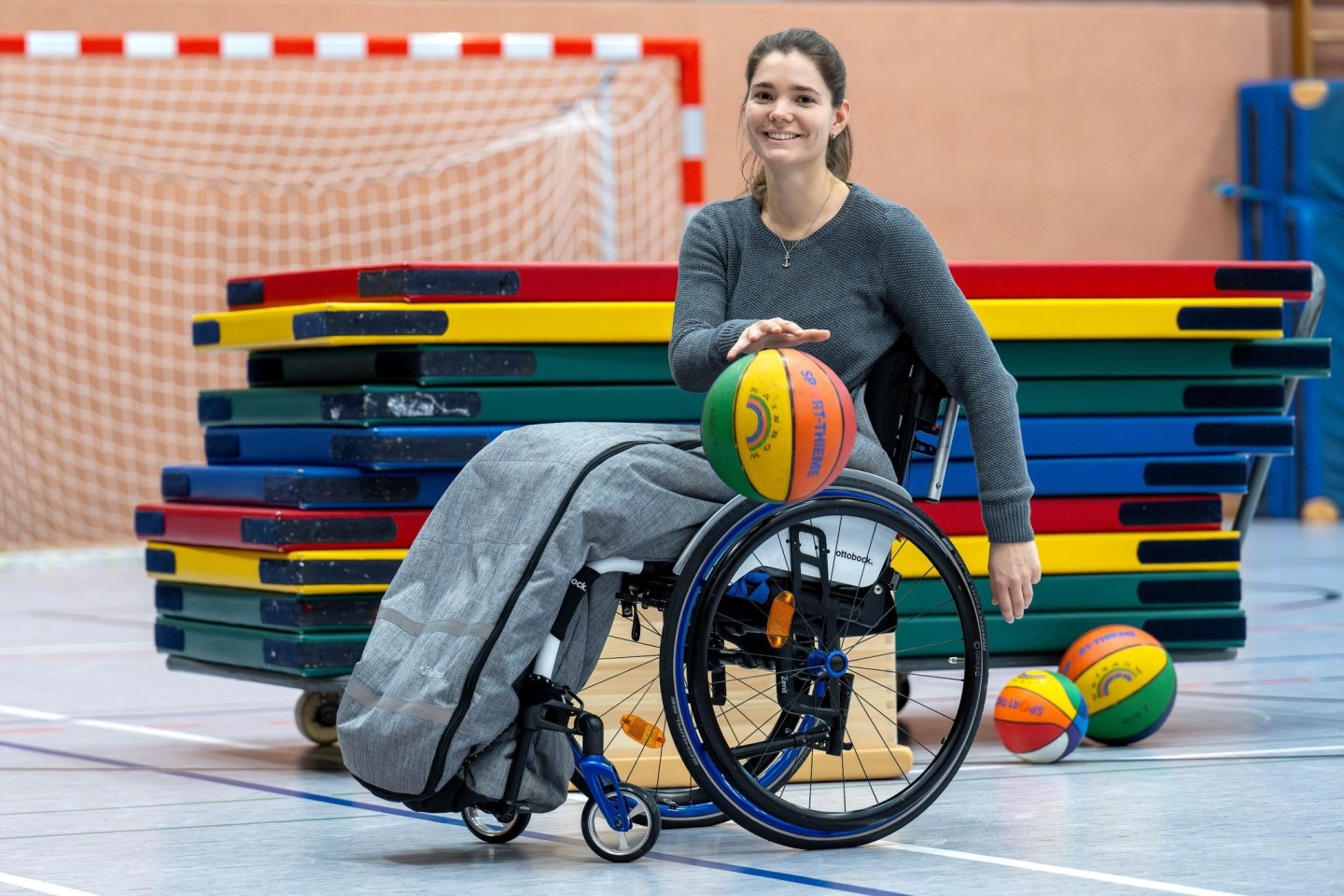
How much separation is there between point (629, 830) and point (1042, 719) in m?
1.14

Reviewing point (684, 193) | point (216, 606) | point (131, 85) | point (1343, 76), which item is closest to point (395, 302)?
point (216, 606)

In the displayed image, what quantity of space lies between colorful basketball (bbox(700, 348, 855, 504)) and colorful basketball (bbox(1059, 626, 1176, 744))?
1333 millimetres

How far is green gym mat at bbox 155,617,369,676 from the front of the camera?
3.70 metres

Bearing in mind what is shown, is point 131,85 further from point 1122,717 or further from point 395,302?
point 1122,717

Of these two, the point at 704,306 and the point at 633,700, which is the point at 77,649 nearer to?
the point at 633,700

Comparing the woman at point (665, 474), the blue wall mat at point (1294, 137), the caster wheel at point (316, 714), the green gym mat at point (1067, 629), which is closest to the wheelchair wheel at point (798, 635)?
the woman at point (665, 474)

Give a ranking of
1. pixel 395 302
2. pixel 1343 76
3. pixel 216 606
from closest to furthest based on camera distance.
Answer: pixel 395 302
pixel 216 606
pixel 1343 76

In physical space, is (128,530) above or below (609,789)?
below

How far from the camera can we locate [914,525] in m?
2.89

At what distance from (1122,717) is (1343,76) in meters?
8.35

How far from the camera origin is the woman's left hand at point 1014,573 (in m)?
2.99

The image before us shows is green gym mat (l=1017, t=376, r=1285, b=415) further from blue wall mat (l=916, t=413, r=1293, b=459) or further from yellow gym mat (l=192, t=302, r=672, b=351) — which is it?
yellow gym mat (l=192, t=302, r=672, b=351)

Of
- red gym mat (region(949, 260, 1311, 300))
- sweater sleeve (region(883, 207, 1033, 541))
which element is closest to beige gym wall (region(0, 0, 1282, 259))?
red gym mat (region(949, 260, 1311, 300))

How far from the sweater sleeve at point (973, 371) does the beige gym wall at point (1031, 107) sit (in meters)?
7.03
